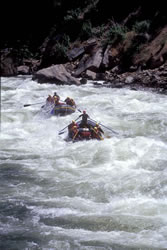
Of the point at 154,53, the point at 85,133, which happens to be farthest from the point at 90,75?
the point at 85,133

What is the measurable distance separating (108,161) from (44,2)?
1011 inches

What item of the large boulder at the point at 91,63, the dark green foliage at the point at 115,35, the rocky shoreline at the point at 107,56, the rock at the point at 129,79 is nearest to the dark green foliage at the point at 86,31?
the rocky shoreline at the point at 107,56

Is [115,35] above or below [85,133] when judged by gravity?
above

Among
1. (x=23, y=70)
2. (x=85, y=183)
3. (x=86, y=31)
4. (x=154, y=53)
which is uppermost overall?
(x=86, y=31)

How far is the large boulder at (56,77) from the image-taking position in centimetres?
2008

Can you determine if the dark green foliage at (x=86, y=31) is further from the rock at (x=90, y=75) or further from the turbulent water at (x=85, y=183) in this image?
the turbulent water at (x=85, y=183)

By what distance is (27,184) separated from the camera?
798 centimetres

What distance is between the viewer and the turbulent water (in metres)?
5.91

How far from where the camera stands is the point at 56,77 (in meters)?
20.4

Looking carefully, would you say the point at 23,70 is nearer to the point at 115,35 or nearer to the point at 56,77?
the point at 56,77

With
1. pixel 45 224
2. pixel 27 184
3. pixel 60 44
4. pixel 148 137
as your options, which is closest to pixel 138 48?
pixel 60 44

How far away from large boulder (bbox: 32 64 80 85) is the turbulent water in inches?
230

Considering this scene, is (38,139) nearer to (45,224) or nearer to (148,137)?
(148,137)

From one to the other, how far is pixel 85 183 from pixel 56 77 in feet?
43.0
